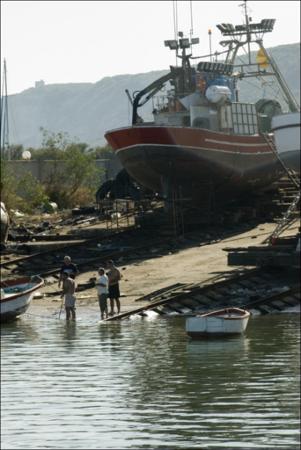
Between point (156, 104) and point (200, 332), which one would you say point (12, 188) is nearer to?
point (156, 104)

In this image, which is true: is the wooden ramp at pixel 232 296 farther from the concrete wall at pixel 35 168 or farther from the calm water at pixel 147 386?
the concrete wall at pixel 35 168

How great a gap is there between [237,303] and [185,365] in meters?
8.63

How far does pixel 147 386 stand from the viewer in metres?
26.4

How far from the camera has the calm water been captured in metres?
21.7

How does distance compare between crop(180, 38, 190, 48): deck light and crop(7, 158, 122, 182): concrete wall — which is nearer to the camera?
crop(180, 38, 190, 48): deck light

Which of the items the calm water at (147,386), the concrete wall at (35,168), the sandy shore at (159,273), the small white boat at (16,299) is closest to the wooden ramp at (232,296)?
the sandy shore at (159,273)

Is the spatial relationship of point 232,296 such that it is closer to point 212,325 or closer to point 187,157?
point 212,325

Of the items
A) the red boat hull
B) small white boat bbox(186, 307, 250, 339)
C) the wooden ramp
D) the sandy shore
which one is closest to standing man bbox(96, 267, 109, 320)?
the wooden ramp

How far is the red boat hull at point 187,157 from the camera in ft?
172

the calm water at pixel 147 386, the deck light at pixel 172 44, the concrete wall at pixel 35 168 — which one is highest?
the deck light at pixel 172 44

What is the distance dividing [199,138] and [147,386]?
1078 inches

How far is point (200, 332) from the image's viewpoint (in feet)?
105

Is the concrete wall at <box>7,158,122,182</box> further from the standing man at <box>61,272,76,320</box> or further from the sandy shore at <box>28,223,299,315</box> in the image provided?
A: the standing man at <box>61,272,76,320</box>

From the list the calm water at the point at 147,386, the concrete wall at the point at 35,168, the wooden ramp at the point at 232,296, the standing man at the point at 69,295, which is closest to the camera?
the calm water at the point at 147,386
